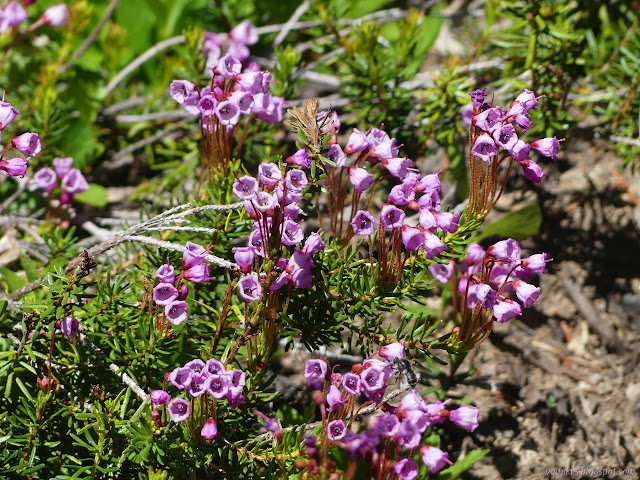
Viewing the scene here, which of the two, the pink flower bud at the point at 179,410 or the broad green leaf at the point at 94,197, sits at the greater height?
the pink flower bud at the point at 179,410

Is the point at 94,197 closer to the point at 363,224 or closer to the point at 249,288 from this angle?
the point at 249,288

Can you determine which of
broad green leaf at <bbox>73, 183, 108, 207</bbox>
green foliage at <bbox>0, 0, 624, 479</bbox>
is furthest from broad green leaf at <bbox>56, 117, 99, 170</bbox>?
broad green leaf at <bbox>73, 183, 108, 207</bbox>

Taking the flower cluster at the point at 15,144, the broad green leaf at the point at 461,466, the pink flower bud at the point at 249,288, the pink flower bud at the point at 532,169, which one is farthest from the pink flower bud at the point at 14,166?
the broad green leaf at the point at 461,466

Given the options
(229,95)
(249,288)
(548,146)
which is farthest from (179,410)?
(548,146)

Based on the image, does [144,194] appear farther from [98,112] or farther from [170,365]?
[170,365]

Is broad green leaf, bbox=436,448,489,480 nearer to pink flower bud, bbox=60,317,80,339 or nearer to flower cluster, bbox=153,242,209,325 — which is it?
flower cluster, bbox=153,242,209,325

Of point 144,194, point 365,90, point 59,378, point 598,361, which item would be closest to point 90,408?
point 59,378

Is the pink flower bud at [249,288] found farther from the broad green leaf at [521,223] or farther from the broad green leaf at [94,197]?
the broad green leaf at [94,197]
